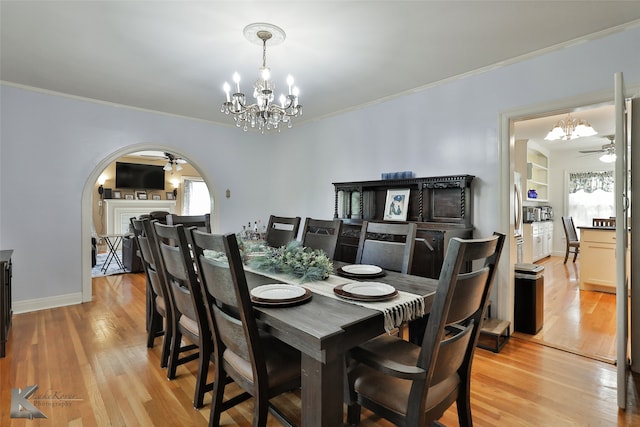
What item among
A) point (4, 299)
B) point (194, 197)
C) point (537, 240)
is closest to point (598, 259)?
point (537, 240)

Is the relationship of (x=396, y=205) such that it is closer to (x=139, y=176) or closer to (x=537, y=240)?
(x=537, y=240)

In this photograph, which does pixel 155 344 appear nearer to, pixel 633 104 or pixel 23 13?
pixel 23 13

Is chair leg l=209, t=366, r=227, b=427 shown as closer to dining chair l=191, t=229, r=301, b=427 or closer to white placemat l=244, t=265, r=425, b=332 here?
dining chair l=191, t=229, r=301, b=427

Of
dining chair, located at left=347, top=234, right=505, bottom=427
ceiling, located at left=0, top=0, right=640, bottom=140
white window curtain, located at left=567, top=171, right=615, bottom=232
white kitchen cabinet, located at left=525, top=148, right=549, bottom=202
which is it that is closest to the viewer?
dining chair, located at left=347, top=234, right=505, bottom=427

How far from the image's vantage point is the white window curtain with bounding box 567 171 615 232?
6.98 meters

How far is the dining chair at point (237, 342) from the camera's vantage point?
132 cm

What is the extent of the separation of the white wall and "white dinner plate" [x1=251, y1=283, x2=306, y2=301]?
2330mm

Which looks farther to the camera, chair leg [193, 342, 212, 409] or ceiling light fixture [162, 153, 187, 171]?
ceiling light fixture [162, 153, 187, 171]

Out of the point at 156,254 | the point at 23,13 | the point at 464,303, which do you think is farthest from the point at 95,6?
the point at 464,303

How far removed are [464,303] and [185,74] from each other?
3280 mm

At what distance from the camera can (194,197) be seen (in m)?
9.39

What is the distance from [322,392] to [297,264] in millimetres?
848

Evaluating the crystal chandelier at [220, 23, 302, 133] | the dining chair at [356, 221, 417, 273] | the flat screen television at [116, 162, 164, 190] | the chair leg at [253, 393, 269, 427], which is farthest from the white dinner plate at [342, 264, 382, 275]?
the flat screen television at [116, 162, 164, 190]

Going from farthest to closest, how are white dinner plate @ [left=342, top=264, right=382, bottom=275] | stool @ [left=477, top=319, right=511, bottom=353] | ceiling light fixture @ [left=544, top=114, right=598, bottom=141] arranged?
1. ceiling light fixture @ [left=544, top=114, right=598, bottom=141]
2. stool @ [left=477, top=319, right=511, bottom=353]
3. white dinner plate @ [left=342, top=264, right=382, bottom=275]
